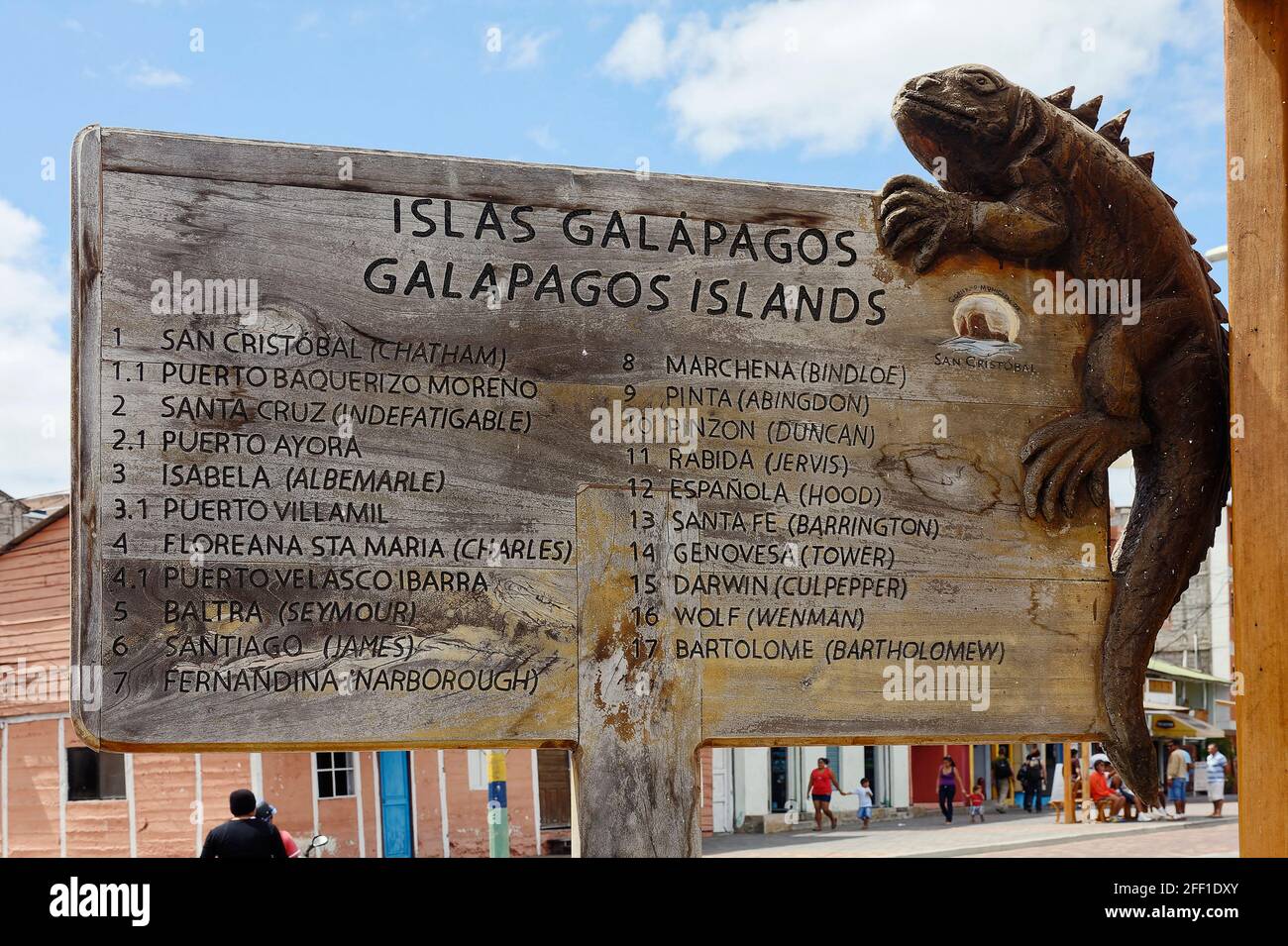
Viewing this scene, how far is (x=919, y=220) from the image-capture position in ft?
13.4

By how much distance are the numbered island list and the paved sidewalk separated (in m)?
14.1

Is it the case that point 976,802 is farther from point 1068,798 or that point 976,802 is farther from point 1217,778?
point 1217,778

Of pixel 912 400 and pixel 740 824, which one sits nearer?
pixel 912 400

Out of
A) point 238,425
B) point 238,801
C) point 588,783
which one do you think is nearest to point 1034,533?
point 588,783

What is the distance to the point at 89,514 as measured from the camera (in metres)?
3.46

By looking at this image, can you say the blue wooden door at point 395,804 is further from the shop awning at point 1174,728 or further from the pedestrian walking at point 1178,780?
the shop awning at point 1174,728

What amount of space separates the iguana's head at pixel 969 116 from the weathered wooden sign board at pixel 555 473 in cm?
31

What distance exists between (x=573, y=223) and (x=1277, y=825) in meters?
2.75

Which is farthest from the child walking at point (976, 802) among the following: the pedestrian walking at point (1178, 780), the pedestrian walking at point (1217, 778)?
the pedestrian walking at point (1217, 778)

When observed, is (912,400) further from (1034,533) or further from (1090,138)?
(1090,138)

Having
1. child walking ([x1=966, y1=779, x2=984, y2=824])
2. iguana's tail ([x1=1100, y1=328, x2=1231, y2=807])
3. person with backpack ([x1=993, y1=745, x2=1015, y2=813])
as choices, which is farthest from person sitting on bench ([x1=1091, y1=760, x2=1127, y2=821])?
iguana's tail ([x1=1100, y1=328, x2=1231, y2=807])

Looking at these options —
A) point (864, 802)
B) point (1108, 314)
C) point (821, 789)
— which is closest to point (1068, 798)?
point (864, 802)

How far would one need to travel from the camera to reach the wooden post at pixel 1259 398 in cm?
389
